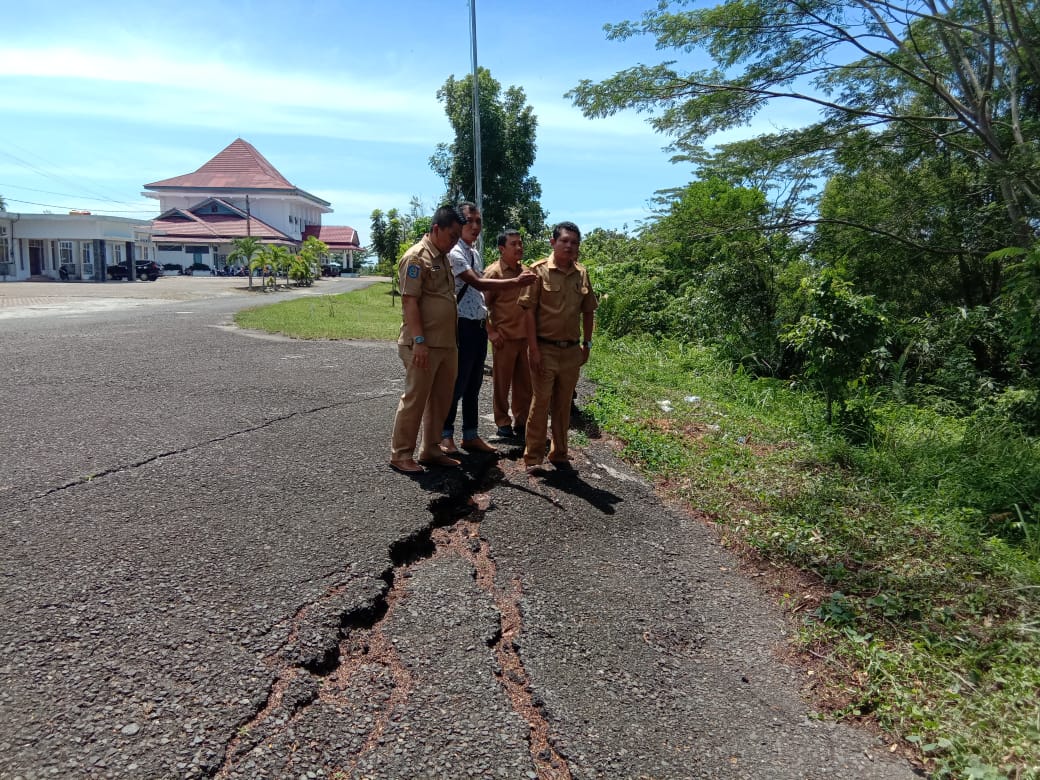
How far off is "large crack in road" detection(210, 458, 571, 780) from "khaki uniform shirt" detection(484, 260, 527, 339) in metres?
2.27

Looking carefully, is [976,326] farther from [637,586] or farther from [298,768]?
[298,768]

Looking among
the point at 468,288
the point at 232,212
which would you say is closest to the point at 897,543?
the point at 468,288

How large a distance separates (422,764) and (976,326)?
28.1 feet

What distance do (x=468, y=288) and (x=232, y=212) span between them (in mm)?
63451

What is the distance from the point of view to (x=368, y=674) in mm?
2684

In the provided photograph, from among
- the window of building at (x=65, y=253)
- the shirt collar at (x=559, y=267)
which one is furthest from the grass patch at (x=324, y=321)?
the window of building at (x=65, y=253)

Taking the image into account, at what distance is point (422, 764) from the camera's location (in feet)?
7.32

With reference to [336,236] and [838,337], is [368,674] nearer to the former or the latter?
[838,337]

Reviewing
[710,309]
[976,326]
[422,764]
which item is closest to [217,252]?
[710,309]

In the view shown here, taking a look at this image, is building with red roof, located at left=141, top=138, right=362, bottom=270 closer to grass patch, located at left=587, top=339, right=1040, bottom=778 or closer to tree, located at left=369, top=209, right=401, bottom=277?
tree, located at left=369, top=209, right=401, bottom=277

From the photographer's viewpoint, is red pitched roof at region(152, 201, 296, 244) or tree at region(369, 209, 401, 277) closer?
tree at region(369, 209, 401, 277)

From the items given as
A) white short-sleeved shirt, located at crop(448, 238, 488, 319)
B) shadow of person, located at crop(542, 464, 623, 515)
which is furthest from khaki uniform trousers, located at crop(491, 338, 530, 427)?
shadow of person, located at crop(542, 464, 623, 515)

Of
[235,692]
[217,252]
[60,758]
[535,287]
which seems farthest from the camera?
[217,252]

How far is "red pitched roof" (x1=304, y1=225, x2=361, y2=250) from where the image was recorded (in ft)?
240
